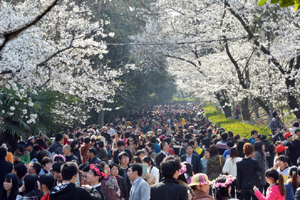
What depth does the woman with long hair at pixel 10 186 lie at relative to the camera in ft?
22.6

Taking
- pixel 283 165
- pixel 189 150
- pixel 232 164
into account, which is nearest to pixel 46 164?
pixel 189 150

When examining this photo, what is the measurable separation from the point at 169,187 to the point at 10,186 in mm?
2984

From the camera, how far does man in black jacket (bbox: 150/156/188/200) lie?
522cm

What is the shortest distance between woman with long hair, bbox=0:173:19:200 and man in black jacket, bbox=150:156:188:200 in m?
2.70

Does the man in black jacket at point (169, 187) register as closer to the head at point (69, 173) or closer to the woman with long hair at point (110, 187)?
the head at point (69, 173)

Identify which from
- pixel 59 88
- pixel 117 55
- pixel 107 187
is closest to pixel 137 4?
pixel 117 55

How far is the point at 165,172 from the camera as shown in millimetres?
5406

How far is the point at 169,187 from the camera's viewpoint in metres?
5.26

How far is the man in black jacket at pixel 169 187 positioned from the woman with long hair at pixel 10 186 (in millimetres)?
2698

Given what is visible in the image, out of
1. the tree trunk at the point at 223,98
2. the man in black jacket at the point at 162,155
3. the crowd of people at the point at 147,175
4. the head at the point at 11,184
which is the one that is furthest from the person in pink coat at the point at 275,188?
the tree trunk at the point at 223,98

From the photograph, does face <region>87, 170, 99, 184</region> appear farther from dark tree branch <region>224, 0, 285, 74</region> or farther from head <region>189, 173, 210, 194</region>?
dark tree branch <region>224, 0, 285, 74</region>

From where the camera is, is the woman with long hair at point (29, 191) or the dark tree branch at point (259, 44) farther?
the dark tree branch at point (259, 44)

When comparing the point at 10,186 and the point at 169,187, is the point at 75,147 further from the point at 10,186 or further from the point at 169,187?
the point at 169,187

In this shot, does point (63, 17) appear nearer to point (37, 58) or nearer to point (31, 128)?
point (37, 58)
